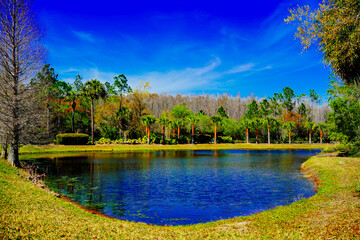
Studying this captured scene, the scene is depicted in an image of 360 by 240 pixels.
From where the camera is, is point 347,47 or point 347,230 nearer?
point 347,230

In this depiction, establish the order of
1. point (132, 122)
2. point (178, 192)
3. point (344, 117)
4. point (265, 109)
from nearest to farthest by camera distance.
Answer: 1. point (178, 192)
2. point (344, 117)
3. point (132, 122)
4. point (265, 109)

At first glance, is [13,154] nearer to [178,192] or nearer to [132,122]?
[178,192]

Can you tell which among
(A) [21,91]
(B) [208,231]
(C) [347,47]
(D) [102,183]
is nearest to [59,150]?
(A) [21,91]

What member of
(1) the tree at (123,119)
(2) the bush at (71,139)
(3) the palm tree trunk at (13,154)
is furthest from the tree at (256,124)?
(3) the palm tree trunk at (13,154)

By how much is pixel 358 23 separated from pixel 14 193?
65.6 ft

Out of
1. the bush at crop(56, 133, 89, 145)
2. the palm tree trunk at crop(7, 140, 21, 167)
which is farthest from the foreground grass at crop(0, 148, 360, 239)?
the bush at crop(56, 133, 89, 145)

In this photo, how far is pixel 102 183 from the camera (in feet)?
84.6

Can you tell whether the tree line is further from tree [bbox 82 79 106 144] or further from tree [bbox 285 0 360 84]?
tree [bbox 285 0 360 84]

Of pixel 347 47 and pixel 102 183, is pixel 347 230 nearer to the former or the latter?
pixel 347 47

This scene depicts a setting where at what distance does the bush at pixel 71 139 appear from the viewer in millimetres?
68688

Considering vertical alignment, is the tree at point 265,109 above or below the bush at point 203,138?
above

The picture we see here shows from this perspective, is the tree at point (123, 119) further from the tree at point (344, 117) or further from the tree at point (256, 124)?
the tree at point (344, 117)

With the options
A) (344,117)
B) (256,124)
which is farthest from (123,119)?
(344,117)

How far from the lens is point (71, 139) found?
6988cm
